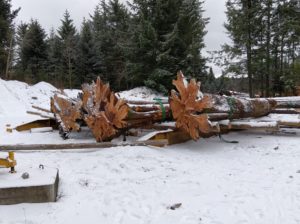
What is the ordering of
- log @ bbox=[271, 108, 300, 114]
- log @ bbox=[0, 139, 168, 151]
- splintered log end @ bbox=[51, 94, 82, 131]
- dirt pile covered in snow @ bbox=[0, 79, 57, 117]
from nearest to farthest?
log @ bbox=[0, 139, 168, 151], splintered log end @ bbox=[51, 94, 82, 131], log @ bbox=[271, 108, 300, 114], dirt pile covered in snow @ bbox=[0, 79, 57, 117]

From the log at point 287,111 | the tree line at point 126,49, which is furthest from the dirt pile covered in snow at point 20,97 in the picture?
the log at point 287,111

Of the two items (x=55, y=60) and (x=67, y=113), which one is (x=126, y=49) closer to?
(x=55, y=60)

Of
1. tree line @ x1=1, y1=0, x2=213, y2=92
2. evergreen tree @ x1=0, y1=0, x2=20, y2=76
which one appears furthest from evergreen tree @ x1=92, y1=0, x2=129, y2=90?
evergreen tree @ x1=0, y1=0, x2=20, y2=76

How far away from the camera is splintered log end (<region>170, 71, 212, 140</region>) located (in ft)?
20.1

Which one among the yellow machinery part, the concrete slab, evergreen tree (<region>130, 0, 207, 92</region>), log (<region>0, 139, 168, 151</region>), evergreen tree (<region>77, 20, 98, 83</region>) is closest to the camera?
the concrete slab

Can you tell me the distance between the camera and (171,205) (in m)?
3.73

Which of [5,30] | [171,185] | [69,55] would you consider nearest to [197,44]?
[69,55]

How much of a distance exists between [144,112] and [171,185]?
7.96 ft

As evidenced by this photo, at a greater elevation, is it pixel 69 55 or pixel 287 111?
pixel 69 55

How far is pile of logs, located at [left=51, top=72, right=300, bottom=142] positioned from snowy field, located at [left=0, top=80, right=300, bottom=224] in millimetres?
521

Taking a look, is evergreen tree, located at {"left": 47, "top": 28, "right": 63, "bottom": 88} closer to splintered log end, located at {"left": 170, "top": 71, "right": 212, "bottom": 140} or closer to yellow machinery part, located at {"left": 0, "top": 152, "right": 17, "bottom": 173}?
splintered log end, located at {"left": 170, "top": 71, "right": 212, "bottom": 140}

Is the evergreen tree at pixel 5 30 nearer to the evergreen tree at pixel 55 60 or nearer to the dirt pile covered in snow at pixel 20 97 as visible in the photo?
the evergreen tree at pixel 55 60

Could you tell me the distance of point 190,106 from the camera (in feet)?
20.2

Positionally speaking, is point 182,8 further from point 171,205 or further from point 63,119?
point 171,205
